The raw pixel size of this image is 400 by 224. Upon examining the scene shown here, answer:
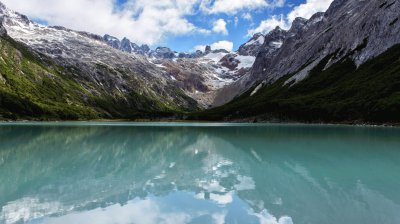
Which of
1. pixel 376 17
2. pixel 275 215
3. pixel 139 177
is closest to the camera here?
pixel 275 215

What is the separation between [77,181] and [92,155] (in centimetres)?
1573

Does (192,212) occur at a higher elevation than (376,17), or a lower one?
lower

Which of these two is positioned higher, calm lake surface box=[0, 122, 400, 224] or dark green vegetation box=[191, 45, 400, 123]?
dark green vegetation box=[191, 45, 400, 123]

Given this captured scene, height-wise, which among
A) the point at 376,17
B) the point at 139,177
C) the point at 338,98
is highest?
the point at 376,17

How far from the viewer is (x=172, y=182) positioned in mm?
25047

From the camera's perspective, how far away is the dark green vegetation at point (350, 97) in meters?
123

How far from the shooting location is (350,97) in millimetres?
148125

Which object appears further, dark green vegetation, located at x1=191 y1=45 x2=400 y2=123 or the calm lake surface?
dark green vegetation, located at x1=191 y1=45 x2=400 y2=123

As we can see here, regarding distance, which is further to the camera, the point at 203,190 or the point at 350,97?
the point at 350,97

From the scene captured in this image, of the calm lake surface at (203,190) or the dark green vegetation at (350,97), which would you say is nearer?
the calm lake surface at (203,190)

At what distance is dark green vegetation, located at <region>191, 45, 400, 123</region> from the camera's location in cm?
12319

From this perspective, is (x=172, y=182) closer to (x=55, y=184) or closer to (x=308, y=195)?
(x=55, y=184)

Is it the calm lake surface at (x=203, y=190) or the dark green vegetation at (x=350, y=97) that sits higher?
the dark green vegetation at (x=350, y=97)

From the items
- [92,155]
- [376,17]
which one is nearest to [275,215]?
[92,155]
